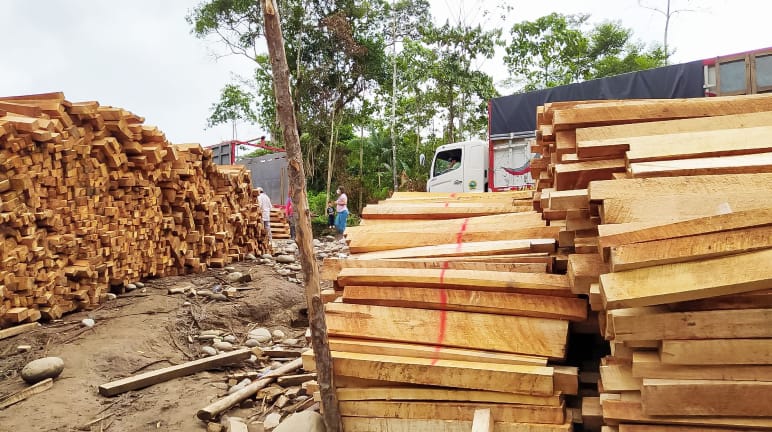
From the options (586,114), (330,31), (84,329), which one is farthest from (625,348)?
(330,31)

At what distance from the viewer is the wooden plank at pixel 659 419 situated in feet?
7.55

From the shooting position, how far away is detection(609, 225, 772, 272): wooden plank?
2.29 metres

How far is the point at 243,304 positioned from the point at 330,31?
15509 millimetres

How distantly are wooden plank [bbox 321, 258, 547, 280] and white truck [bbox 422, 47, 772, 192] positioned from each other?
234 inches

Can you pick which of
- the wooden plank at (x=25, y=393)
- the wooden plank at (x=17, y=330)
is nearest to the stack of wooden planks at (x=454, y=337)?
the wooden plank at (x=25, y=393)

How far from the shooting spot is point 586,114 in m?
3.44

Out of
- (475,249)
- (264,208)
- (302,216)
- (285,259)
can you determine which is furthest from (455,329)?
(264,208)

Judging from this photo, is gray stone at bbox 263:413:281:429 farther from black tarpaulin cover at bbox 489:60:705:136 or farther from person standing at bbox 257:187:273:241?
black tarpaulin cover at bbox 489:60:705:136

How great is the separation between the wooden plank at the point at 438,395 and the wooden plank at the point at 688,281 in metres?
0.78

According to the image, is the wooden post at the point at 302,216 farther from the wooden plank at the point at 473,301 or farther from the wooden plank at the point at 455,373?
the wooden plank at the point at 473,301

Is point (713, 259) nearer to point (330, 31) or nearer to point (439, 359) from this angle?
point (439, 359)

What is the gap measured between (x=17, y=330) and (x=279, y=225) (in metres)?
10.1

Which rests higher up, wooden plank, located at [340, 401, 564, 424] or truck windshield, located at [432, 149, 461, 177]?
truck windshield, located at [432, 149, 461, 177]

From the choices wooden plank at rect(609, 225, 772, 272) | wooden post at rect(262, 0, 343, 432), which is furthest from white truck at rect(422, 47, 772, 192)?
wooden plank at rect(609, 225, 772, 272)
